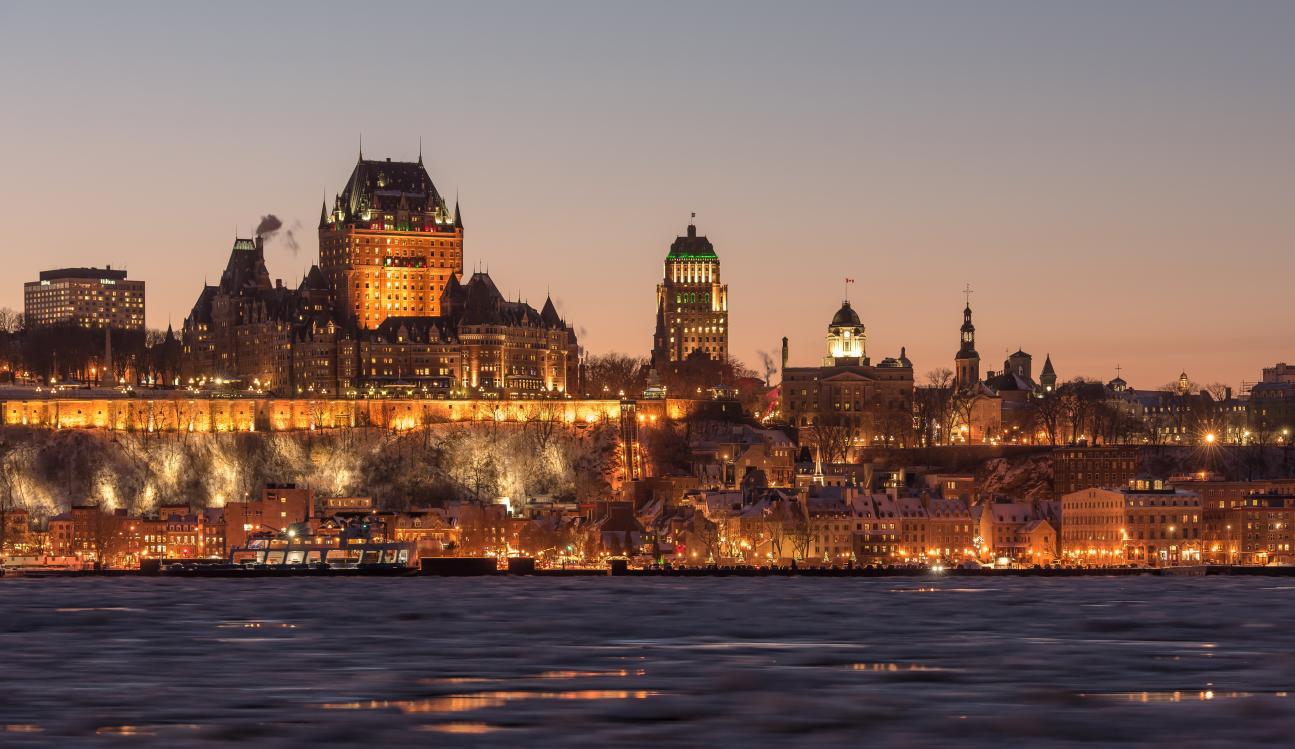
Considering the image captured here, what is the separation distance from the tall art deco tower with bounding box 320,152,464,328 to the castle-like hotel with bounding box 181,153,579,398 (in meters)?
0.09

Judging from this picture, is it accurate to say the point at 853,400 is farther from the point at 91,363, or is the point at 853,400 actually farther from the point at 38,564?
the point at 38,564

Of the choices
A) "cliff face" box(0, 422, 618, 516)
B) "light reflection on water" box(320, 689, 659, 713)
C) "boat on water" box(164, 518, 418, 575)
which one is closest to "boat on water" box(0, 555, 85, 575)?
"boat on water" box(164, 518, 418, 575)

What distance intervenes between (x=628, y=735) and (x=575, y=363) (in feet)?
531

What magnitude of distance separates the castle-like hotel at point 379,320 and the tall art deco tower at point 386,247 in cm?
9

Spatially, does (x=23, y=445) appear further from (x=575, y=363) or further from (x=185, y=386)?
(x=575, y=363)

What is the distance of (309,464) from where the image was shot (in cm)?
15650

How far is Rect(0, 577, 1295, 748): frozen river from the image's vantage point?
35.4m

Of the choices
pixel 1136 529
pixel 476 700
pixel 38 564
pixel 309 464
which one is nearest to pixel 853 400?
pixel 309 464

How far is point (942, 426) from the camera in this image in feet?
582

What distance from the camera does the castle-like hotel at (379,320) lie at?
17688cm

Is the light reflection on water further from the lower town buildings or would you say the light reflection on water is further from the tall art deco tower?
the tall art deco tower

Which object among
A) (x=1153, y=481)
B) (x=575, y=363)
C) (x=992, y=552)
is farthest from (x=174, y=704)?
(x=575, y=363)

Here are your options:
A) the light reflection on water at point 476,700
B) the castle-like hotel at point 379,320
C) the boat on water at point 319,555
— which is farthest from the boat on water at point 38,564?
the light reflection on water at point 476,700

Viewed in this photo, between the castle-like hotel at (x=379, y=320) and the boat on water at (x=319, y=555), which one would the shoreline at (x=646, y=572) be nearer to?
the boat on water at (x=319, y=555)
